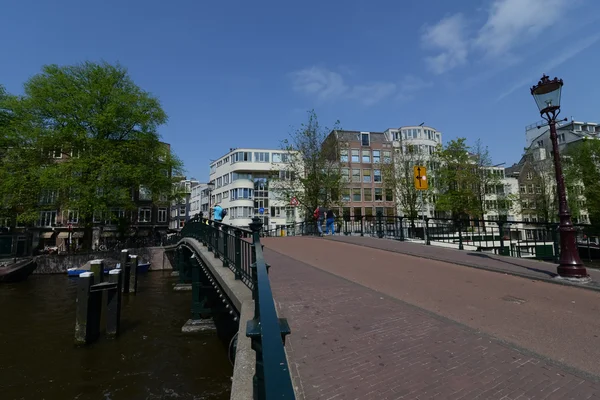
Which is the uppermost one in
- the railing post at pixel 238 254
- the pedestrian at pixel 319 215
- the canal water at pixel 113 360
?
the pedestrian at pixel 319 215

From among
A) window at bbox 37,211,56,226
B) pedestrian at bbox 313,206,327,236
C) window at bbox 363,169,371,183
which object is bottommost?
pedestrian at bbox 313,206,327,236

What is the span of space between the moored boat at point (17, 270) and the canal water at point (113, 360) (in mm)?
9041

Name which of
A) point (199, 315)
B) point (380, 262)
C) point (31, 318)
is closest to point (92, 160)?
point (31, 318)

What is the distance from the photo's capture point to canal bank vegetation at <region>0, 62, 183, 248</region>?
27609 millimetres

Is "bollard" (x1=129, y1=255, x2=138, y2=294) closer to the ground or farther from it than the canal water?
farther from it

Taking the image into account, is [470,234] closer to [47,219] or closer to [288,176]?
[288,176]

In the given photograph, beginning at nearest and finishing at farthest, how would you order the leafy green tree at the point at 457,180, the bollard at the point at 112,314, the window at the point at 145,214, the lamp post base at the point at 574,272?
1. the lamp post base at the point at 574,272
2. the bollard at the point at 112,314
3. the leafy green tree at the point at 457,180
4. the window at the point at 145,214

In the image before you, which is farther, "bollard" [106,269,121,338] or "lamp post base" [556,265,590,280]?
"bollard" [106,269,121,338]

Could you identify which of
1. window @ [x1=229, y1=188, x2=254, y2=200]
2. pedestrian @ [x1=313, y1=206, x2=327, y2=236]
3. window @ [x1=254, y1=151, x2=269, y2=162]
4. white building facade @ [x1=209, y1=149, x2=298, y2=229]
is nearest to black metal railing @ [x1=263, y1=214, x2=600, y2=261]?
pedestrian @ [x1=313, y1=206, x2=327, y2=236]

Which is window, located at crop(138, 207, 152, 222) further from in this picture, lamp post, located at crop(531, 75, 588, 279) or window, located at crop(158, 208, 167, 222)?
lamp post, located at crop(531, 75, 588, 279)

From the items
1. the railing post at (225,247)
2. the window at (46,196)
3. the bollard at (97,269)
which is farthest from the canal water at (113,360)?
the window at (46,196)

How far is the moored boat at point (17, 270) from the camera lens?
74.7 feet

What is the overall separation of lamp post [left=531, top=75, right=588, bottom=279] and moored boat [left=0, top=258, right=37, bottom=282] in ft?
100.0

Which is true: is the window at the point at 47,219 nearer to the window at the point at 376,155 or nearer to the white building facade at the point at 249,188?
the white building facade at the point at 249,188
